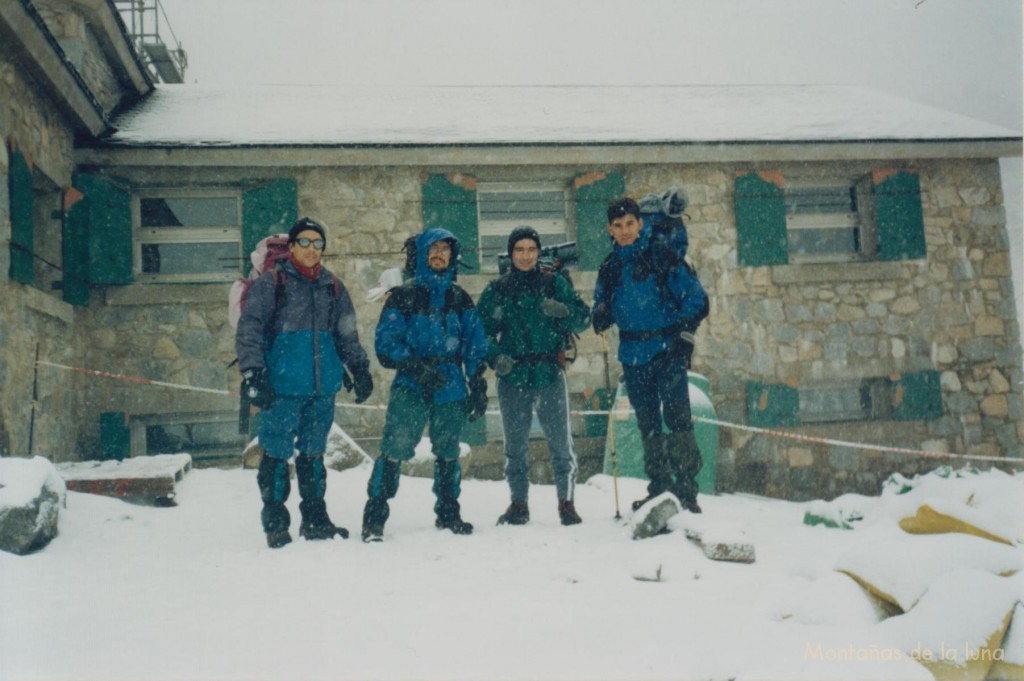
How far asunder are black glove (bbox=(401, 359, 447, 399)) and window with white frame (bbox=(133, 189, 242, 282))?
464cm

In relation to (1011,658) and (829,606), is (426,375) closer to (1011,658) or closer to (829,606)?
(829,606)

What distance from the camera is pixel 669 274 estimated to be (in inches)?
145

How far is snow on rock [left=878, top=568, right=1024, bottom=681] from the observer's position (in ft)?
6.68

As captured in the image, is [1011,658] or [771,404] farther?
[771,404]

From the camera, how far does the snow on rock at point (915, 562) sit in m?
2.30

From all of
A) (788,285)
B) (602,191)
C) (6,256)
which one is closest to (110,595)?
(6,256)

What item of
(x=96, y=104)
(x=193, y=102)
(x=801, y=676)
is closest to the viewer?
(x=801, y=676)

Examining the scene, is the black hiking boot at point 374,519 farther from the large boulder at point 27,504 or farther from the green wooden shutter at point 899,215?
the green wooden shutter at point 899,215

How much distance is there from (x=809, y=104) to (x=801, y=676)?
378 inches

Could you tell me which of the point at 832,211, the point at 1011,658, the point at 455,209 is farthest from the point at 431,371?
the point at 832,211

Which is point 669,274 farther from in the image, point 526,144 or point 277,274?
point 526,144

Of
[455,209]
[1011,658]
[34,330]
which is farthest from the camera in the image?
[455,209]

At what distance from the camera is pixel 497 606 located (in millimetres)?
2459

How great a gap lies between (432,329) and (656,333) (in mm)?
1214
